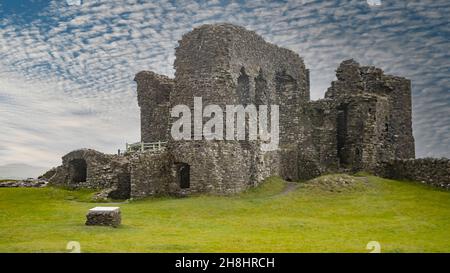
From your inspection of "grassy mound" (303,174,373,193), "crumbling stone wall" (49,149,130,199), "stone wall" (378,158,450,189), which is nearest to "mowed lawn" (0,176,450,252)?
"grassy mound" (303,174,373,193)

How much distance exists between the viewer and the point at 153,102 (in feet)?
146

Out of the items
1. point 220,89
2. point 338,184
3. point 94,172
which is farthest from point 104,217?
point 94,172

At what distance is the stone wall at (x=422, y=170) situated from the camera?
3978 cm

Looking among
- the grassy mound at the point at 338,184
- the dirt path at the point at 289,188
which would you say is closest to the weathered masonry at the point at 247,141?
the dirt path at the point at 289,188

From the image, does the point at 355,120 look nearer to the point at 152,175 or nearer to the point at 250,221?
the point at 152,175

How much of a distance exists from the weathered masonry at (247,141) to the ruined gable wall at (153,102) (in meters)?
0.08

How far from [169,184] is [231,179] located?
3.92m

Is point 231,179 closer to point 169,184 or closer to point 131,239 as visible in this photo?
point 169,184

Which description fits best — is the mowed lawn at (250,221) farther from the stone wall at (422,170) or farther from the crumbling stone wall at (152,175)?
the stone wall at (422,170)

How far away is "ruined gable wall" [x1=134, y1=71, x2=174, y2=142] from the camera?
43.9 meters

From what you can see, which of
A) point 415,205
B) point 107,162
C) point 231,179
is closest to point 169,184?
point 231,179

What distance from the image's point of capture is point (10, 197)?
3681 centimetres

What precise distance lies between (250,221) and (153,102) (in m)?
20.5
